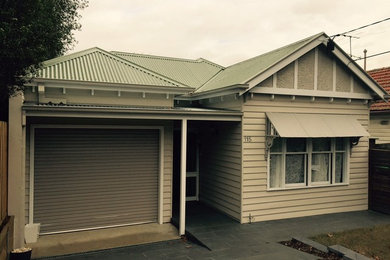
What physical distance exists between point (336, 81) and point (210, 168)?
499cm

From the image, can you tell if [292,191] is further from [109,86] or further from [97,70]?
[97,70]

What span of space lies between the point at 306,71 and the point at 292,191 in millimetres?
3727

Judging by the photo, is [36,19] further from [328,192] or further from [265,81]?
[328,192]

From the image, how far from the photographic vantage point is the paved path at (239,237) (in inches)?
282

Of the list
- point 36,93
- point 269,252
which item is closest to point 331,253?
point 269,252

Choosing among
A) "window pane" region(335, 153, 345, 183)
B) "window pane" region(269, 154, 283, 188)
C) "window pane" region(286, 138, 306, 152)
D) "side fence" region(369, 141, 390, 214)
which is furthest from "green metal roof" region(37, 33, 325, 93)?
"side fence" region(369, 141, 390, 214)

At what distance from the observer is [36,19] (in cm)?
602

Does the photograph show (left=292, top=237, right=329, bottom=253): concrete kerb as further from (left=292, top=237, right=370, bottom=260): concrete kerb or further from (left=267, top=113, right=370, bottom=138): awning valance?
(left=267, top=113, right=370, bottom=138): awning valance

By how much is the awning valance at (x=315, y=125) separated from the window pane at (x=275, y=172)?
1.09 meters

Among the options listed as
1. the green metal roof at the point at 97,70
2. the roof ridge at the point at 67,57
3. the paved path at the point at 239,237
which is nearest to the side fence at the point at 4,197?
the paved path at the point at 239,237

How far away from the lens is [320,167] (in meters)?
10.4

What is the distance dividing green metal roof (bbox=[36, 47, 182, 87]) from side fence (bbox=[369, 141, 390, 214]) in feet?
22.8

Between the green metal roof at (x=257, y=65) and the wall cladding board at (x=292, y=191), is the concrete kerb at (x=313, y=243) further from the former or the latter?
the green metal roof at (x=257, y=65)

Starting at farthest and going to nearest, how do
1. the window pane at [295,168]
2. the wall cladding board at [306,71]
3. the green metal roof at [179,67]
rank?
the green metal roof at [179,67], the window pane at [295,168], the wall cladding board at [306,71]
